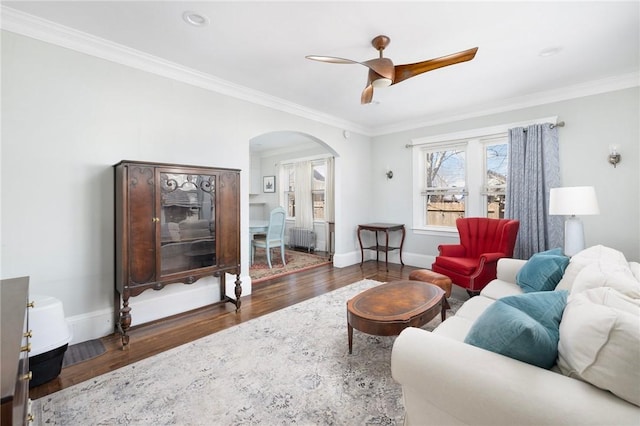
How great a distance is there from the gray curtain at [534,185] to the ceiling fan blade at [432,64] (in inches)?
91.4

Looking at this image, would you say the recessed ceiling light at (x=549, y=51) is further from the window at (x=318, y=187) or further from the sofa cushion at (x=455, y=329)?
the window at (x=318, y=187)

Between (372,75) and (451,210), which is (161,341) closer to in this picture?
(372,75)

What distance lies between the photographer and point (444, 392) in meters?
1.08

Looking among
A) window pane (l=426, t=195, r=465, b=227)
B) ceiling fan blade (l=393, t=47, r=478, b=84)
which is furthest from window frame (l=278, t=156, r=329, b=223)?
ceiling fan blade (l=393, t=47, r=478, b=84)

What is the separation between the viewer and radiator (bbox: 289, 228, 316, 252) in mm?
6777

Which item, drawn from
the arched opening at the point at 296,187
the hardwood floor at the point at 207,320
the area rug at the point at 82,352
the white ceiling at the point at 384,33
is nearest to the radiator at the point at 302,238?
the arched opening at the point at 296,187

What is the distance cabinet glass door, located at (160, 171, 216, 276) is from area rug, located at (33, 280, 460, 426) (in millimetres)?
775

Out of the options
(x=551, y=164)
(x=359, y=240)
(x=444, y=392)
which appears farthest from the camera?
(x=359, y=240)

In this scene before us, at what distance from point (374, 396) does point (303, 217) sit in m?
5.39

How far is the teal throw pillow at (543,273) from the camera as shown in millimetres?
2147

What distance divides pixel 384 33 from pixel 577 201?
2.48 m

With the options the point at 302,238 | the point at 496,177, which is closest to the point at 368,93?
the point at 496,177

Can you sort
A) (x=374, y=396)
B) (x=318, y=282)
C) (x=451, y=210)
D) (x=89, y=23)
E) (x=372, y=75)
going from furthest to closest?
1. (x=451, y=210)
2. (x=318, y=282)
3. (x=372, y=75)
4. (x=89, y=23)
5. (x=374, y=396)

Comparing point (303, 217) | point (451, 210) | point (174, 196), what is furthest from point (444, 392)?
point (303, 217)
